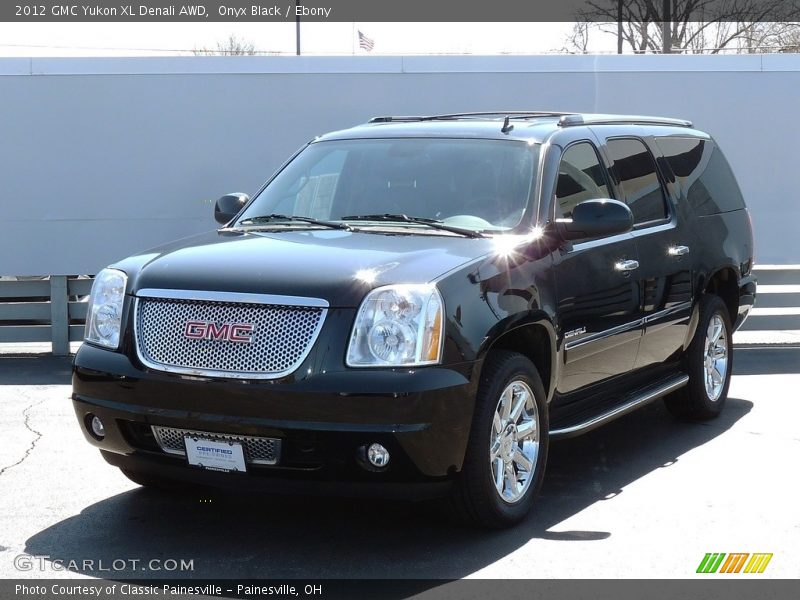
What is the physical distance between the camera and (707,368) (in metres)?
7.83

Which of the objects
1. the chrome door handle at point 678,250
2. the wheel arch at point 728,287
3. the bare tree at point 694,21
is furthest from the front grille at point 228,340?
the bare tree at point 694,21

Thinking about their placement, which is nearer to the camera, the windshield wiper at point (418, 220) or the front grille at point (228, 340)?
the front grille at point (228, 340)

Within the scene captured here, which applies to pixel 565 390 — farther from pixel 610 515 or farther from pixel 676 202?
pixel 676 202

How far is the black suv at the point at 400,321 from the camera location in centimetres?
478

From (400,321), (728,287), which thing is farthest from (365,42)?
(400,321)

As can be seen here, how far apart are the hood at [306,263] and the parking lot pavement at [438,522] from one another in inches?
44.7

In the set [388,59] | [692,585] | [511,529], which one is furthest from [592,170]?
[388,59]

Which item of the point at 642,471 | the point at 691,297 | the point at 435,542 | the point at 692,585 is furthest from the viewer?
the point at 691,297

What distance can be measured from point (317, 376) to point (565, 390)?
1.67 m

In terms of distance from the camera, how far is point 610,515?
5.63m

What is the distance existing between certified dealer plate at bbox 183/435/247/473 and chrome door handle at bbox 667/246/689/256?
326 cm

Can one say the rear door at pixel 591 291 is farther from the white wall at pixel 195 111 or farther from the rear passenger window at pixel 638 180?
the white wall at pixel 195 111

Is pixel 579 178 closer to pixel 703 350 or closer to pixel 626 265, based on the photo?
pixel 626 265

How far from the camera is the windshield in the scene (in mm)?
5934
